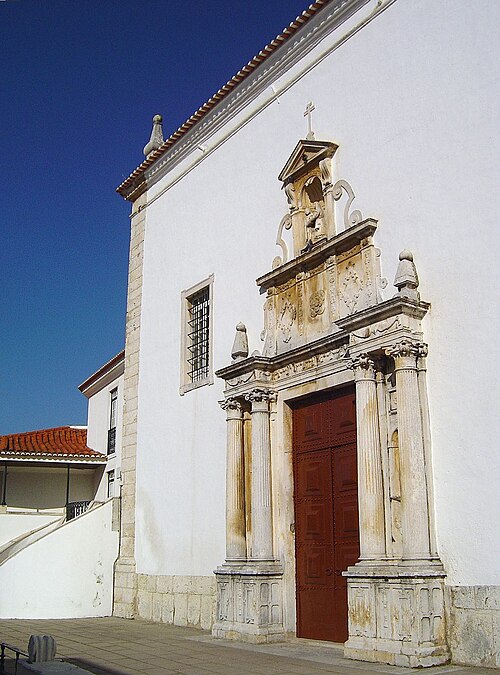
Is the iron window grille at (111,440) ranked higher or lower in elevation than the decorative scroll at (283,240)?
lower

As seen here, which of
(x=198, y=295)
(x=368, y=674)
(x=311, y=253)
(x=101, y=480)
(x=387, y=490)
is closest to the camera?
(x=368, y=674)

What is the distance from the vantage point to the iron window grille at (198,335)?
11273 mm

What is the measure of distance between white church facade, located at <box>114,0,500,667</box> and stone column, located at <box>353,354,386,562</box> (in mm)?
21

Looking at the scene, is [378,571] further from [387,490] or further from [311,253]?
[311,253]

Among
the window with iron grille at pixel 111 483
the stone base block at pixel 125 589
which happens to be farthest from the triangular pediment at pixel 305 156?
the window with iron grille at pixel 111 483

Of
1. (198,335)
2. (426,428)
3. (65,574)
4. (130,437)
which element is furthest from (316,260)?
(65,574)

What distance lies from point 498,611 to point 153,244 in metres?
8.41

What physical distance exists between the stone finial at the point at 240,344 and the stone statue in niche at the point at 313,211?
1.42 m

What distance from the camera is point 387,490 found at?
293 inches

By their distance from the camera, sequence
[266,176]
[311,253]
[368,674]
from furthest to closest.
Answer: [266,176] < [311,253] < [368,674]

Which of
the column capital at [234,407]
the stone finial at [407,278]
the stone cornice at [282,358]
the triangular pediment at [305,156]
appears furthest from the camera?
the column capital at [234,407]

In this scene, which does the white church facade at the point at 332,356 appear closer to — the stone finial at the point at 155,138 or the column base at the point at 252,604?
the column base at the point at 252,604

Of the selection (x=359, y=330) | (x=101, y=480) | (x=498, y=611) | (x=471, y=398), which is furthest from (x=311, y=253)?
(x=101, y=480)

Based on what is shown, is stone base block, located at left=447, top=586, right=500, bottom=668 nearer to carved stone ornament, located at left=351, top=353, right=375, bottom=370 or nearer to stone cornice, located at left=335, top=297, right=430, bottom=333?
carved stone ornament, located at left=351, top=353, right=375, bottom=370
